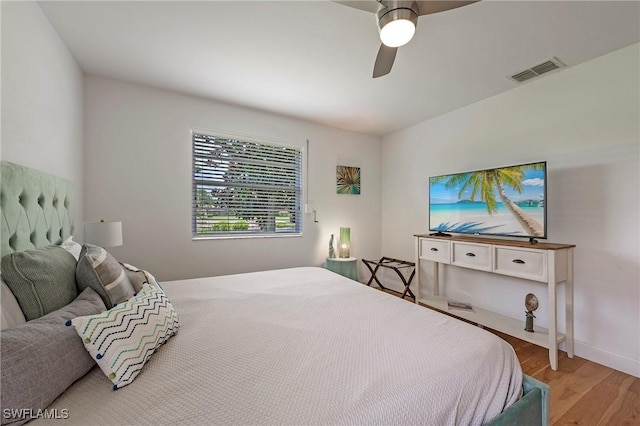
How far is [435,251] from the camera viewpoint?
296cm

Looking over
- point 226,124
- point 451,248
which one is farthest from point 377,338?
point 226,124

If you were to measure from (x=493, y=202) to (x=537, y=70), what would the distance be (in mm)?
1196

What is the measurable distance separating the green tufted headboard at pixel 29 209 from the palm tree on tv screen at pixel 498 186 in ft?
11.1

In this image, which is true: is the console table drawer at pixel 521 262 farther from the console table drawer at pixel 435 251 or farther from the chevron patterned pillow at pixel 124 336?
the chevron patterned pillow at pixel 124 336

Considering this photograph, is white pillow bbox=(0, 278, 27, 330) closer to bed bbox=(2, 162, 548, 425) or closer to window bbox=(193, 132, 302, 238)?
bed bbox=(2, 162, 548, 425)

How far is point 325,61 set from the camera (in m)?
2.19

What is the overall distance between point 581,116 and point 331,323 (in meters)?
2.72

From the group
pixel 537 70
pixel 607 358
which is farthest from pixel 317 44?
pixel 607 358

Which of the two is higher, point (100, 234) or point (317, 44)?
point (317, 44)

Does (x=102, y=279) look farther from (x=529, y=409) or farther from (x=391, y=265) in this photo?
(x=391, y=265)

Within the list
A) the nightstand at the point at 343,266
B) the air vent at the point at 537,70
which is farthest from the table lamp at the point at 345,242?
the air vent at the point at 537,70

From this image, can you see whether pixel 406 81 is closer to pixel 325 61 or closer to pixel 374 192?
pixel 325 61

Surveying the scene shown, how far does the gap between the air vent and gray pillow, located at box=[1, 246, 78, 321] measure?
347 cm

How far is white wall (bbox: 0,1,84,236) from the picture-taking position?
1.30 meters
